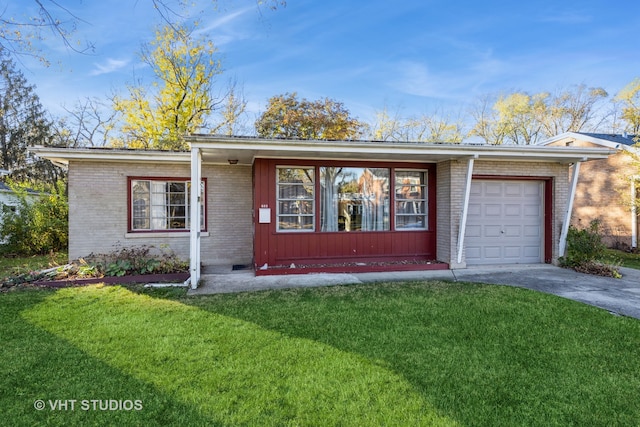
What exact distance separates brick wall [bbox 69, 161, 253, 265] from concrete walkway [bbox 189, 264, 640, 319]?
114 centimetres

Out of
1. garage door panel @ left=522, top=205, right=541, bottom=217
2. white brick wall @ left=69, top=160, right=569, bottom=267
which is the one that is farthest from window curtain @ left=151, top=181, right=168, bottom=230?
garage door panel @ left=522, top=205, right=541, bottom=217

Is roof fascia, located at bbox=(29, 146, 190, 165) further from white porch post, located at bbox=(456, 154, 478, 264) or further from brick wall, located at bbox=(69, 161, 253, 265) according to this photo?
white porch post, located at bbox=(456, 154, 478, 264)

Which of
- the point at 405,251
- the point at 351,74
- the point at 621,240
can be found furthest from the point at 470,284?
the point at 351,74

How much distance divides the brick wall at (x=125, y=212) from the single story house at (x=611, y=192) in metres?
11.7

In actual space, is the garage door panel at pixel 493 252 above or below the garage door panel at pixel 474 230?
below

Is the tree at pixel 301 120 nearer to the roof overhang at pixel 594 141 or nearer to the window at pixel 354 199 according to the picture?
the roof overhang at pixel 594 141

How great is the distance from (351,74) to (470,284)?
16.2m

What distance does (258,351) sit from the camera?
3836 millimetres

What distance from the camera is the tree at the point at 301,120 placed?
22.3 m

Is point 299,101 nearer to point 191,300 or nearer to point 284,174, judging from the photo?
point 284,174

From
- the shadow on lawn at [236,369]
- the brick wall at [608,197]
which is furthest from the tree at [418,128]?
the shadow on lawn at [236,369]

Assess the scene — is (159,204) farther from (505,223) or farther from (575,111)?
(575,111)

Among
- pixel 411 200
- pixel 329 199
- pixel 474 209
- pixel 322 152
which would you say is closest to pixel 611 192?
pixel 474 209

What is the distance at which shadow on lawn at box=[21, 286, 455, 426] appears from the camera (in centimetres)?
274
